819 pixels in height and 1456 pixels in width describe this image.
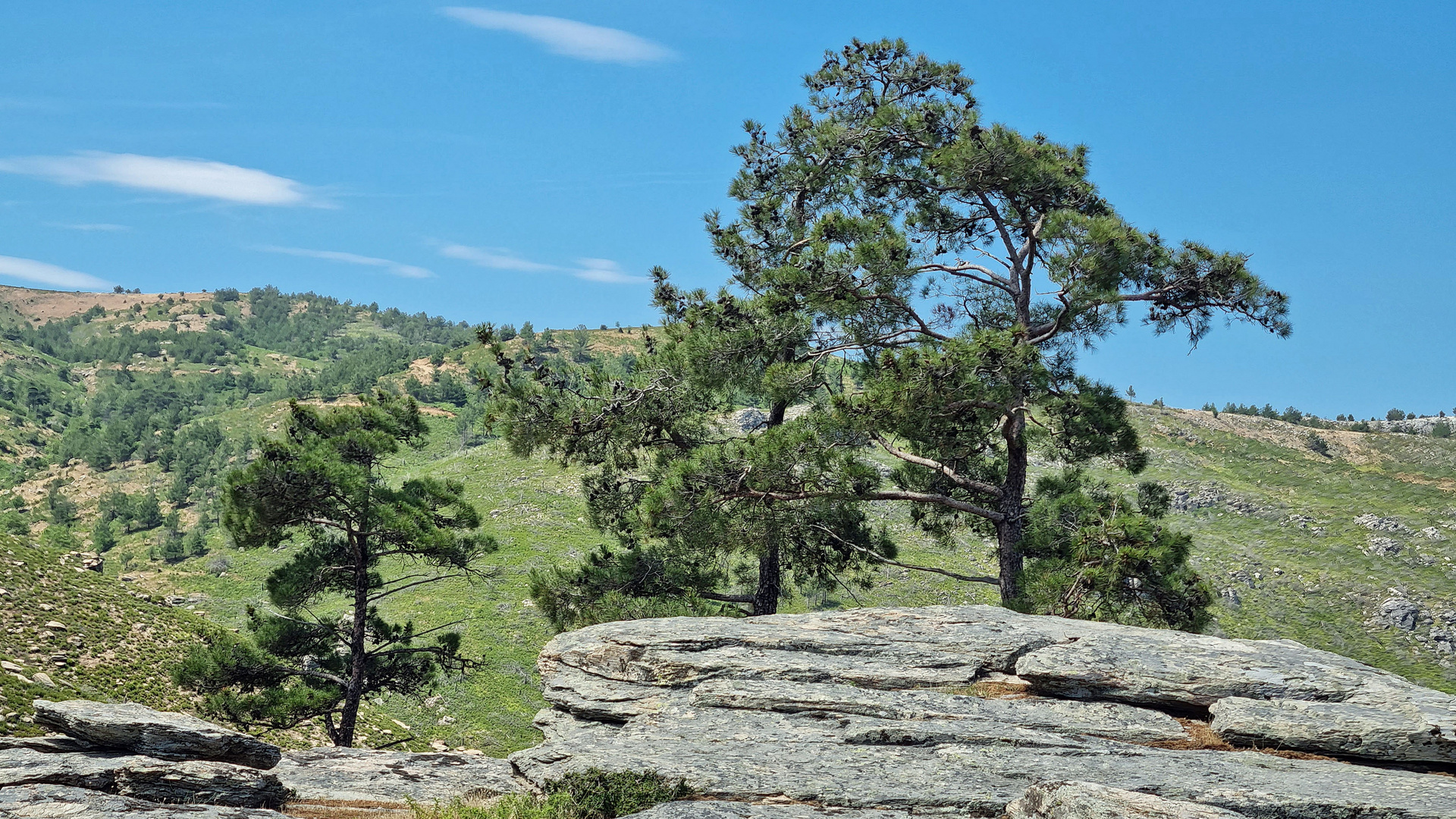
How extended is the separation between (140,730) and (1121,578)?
48.3 feet

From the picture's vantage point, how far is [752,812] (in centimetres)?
834

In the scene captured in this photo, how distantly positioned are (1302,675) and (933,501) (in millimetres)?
9513

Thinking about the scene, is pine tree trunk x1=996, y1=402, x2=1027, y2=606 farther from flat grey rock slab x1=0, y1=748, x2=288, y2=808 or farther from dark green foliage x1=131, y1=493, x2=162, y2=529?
dark green foliage x1=131, y1=493, x2=162, y2=529

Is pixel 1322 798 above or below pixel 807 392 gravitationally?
below

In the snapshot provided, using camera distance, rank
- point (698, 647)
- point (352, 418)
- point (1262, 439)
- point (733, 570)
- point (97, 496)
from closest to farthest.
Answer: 1. point (698, 647)
2. point (352, 418)
3. point (733, 570)
4. point (1262, 439)
5. point (97, 496)

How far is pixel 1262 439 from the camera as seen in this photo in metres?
90.4

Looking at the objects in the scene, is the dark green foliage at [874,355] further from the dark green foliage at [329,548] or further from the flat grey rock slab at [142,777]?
the flat grey rock slab at [142,777]

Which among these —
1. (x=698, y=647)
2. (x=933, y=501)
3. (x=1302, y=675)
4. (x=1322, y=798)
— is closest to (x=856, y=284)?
(x=933, y=501)

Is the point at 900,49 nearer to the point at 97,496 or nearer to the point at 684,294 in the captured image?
the point at 684,294

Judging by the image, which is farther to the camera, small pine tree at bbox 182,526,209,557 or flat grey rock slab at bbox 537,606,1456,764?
small pine tree at bbox 182,526,209,557

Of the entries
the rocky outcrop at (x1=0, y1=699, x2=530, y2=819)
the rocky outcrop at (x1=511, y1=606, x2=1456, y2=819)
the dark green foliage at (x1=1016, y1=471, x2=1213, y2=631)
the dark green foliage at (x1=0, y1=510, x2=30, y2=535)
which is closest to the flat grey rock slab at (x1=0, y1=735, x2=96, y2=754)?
the rocky outcrop at (x1=0, y1=699, x2=530, y2=819)

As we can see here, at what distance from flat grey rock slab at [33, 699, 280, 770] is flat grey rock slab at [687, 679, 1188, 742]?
556 centimetres

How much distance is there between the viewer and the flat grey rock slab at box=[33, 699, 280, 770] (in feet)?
34.1

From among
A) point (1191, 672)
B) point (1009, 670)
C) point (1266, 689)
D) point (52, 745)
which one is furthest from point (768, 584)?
point (52, 745)
